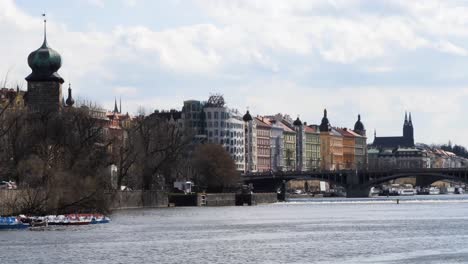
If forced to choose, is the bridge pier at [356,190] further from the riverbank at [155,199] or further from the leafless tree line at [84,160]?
the leafless tree line at [84,160]

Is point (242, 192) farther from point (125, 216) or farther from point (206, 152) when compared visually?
point (125, 216)

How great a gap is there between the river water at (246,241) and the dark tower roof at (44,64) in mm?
64713

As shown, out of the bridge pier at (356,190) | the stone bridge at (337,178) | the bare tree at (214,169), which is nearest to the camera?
the bare tree at (214,169)

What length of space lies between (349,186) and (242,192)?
3127 cm

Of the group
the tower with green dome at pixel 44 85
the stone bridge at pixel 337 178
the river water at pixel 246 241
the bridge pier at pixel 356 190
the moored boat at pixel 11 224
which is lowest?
the river water at pixel 246 241

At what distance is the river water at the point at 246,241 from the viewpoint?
2427 inches

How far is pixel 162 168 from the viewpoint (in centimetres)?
14088

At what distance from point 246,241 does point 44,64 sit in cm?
9460

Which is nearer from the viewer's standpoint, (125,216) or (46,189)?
(46,189)

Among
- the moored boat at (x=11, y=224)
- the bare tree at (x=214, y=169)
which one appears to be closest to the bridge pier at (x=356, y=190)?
A: the bare tree at (x=214, y=169)

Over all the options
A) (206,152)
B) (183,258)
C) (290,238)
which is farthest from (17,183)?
(206,152)

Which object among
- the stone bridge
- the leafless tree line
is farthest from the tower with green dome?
the stone bridge

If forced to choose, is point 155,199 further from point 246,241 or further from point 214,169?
point 246,241

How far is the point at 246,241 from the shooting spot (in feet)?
241
